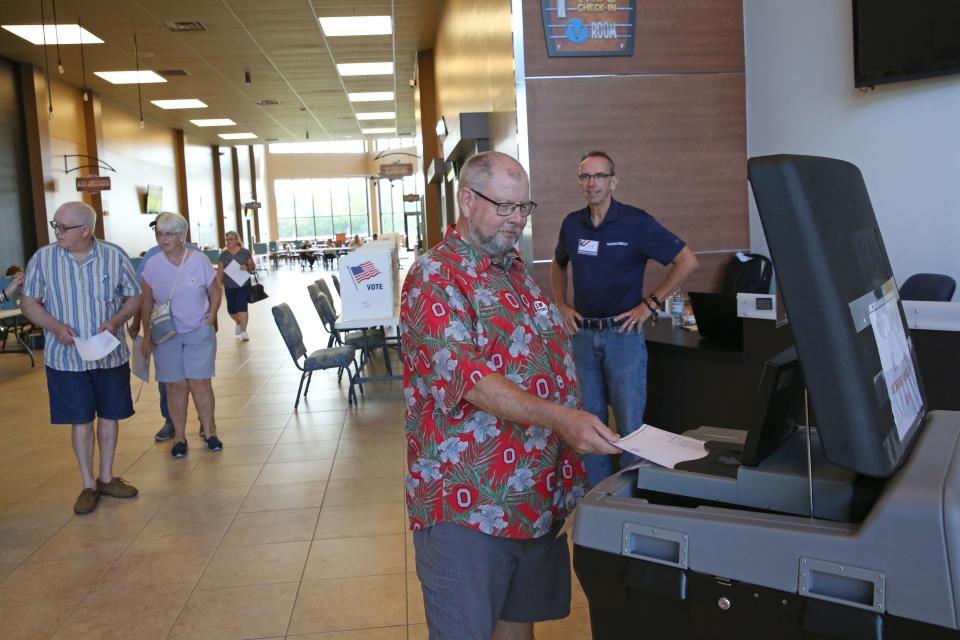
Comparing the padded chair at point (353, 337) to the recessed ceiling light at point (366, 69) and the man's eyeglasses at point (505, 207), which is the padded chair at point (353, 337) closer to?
the man's eyeglasses at point (505, 207)

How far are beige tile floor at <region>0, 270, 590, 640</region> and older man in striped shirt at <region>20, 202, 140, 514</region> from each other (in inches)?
19.3

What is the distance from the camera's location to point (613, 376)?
11.5 ft

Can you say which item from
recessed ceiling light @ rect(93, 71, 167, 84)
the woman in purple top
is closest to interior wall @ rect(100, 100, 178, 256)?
recessed ceiling light @ rect(93, 71, 167, 84)

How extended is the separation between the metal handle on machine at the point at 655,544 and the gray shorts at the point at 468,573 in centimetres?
66

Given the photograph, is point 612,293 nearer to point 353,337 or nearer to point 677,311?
point 677,311

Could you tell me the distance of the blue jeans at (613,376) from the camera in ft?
11.4

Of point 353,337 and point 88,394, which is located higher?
point 88,394

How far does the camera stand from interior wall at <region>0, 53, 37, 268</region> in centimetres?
1222

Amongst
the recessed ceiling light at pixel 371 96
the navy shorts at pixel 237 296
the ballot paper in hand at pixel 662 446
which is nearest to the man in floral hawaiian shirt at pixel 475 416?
the ballot paper in hand at pixel 662 446

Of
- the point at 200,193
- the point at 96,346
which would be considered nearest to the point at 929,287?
the point at 96,346

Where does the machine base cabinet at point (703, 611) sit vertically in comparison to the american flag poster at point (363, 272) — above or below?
below

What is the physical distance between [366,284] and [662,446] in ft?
18.6

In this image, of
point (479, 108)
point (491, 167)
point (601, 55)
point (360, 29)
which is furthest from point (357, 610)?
point (360, 29)

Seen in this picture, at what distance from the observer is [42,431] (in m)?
6.09
